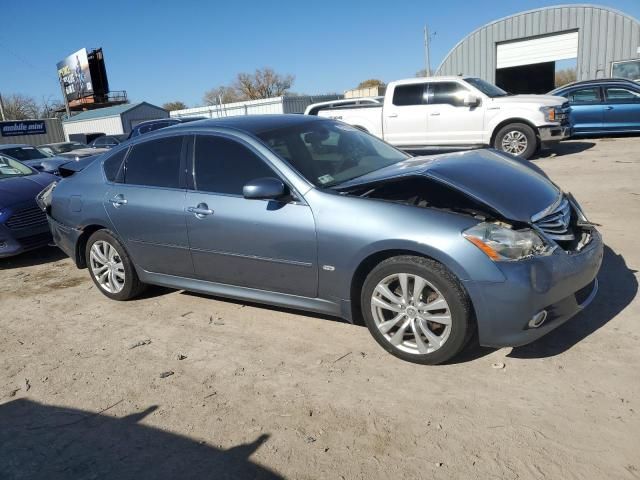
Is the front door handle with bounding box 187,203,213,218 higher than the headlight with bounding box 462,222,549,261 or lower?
higher

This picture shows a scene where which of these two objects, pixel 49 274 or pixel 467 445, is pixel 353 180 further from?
pixel 49 274

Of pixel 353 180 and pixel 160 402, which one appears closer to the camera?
pixel 160 402

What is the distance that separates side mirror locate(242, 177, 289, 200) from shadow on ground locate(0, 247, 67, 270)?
14.8 feet

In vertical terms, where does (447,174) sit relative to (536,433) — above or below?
above

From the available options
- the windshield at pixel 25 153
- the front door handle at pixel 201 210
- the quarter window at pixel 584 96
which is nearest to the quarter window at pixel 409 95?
the quarter window at pixel 584 96

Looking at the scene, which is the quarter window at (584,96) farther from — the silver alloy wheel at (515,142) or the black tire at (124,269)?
the black tire at (124,269)

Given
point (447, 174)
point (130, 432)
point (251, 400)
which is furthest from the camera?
point (447, 174)

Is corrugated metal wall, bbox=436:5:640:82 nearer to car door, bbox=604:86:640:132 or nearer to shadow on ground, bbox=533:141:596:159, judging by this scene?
car door, bbox=604:86:640:132

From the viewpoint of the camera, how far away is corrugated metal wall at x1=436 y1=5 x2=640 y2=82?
76.9 feet

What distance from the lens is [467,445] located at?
261 centimetres

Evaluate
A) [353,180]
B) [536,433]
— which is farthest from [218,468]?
[353,180]

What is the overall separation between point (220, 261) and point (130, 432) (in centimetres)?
153

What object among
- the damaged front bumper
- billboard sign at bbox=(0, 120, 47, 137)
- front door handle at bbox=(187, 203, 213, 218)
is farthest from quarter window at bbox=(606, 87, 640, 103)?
billboard sign at bbox=(0, 120, 47, 137)

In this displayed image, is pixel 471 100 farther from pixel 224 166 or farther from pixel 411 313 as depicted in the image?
pixel 411 313
